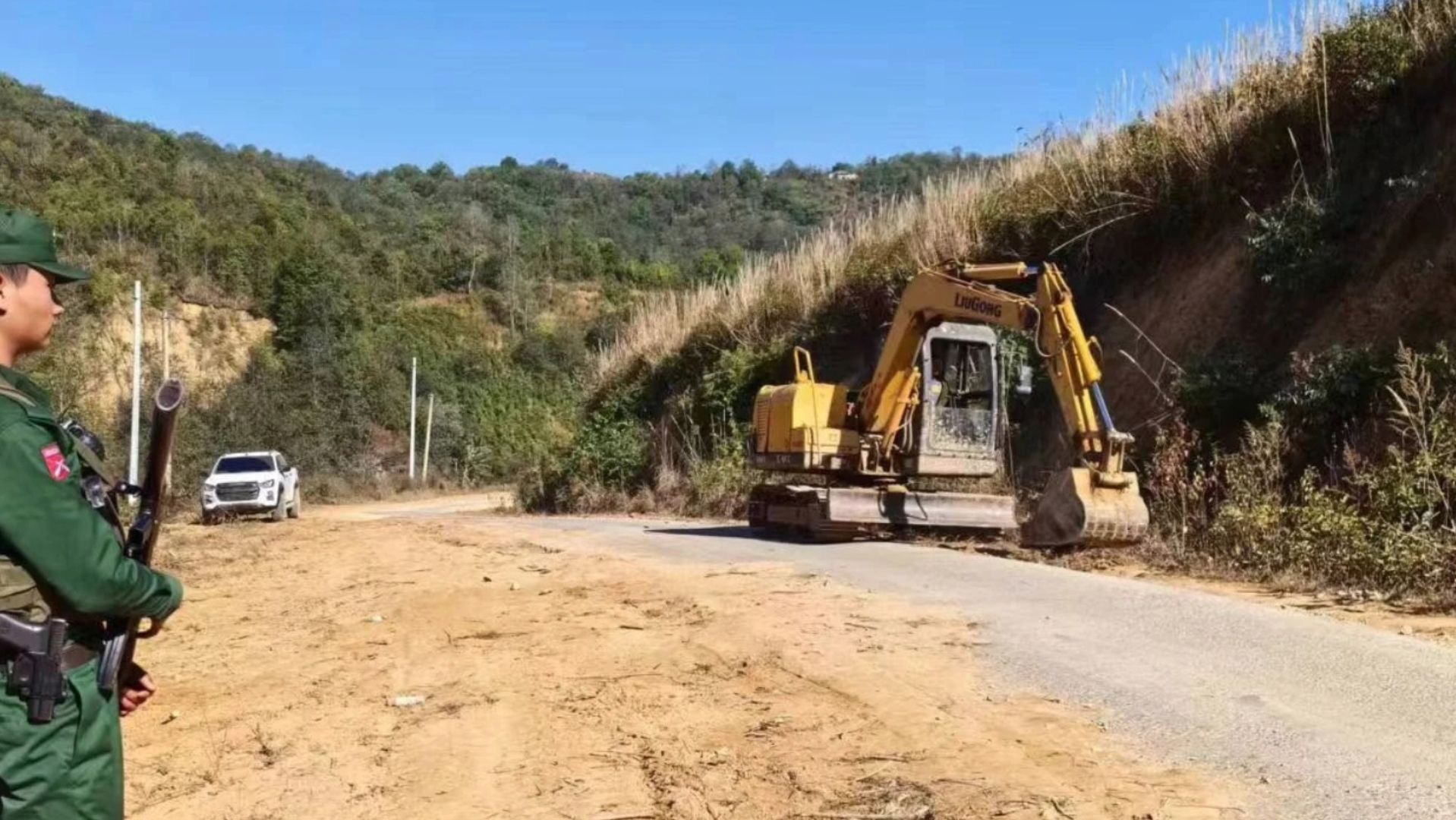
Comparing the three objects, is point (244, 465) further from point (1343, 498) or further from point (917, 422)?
point (1343, 498)

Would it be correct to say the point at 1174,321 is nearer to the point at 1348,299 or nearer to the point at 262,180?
the point at 1348,299

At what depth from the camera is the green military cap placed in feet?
9.18

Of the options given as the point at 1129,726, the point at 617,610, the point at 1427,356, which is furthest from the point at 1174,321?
the point at 1129,726

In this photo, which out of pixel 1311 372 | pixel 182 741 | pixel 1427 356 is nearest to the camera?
pixel 182 741

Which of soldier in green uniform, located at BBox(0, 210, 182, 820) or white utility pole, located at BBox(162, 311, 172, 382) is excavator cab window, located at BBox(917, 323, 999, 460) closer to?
soldier in green uniform, located at BBox(0, 210, 182, 820)

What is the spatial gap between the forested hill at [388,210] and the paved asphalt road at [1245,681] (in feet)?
64.8

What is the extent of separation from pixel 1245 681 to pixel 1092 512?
515 cm

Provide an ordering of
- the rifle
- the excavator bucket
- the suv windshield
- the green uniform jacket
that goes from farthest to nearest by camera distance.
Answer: the suv windshield
the excavator bucket
the rifle
the green uniform jacket

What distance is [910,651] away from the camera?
771cm

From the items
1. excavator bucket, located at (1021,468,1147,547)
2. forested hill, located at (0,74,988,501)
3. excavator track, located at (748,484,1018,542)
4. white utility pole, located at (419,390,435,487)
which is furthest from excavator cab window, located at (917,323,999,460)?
white utility pole, located at (419,390,435,487)

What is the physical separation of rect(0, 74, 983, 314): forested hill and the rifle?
2587 centimetres

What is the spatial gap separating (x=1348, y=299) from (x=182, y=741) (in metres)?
13.7

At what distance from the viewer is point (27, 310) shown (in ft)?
9.37

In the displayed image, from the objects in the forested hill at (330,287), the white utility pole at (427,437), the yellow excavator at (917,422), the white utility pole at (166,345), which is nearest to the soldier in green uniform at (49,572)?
the yellow excavator at (917,422)
